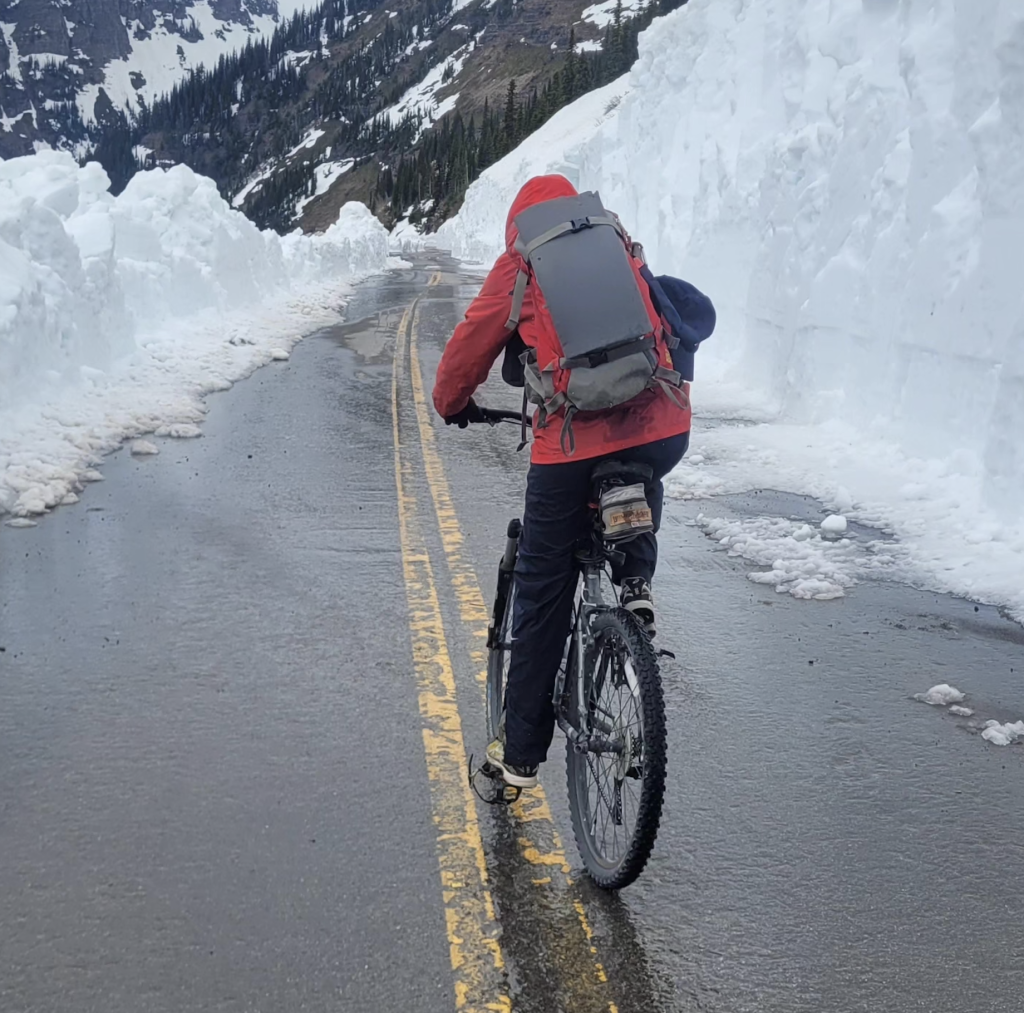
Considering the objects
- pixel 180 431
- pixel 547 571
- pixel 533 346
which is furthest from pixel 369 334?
pixel 533 346

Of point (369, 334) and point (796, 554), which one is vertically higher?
point (796, 554)

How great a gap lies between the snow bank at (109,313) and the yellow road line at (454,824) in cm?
366

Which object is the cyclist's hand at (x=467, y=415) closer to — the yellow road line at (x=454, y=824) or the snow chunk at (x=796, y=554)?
the yellow road line at (x=454, y=824)

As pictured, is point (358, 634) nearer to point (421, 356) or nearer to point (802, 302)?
point (802, 302)

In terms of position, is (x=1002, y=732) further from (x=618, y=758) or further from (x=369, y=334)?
→ (x=369, y=334)

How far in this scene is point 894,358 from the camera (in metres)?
10.4

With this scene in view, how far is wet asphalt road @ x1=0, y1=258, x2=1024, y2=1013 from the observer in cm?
302

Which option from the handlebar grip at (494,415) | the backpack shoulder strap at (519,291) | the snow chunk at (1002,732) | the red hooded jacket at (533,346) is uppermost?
the backpack shoulder strap at (519,291)

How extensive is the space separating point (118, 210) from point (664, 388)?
57.2 feet

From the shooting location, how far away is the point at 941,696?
5020mm

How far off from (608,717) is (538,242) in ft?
4.71

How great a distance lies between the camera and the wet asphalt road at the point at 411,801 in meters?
Answer: 3.02

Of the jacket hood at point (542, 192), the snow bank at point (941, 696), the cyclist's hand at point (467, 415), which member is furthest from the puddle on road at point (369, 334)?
the jacket hood at point (542, 192)

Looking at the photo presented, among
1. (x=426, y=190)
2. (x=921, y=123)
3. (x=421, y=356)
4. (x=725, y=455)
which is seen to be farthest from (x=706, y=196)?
(x=426, y=190)
